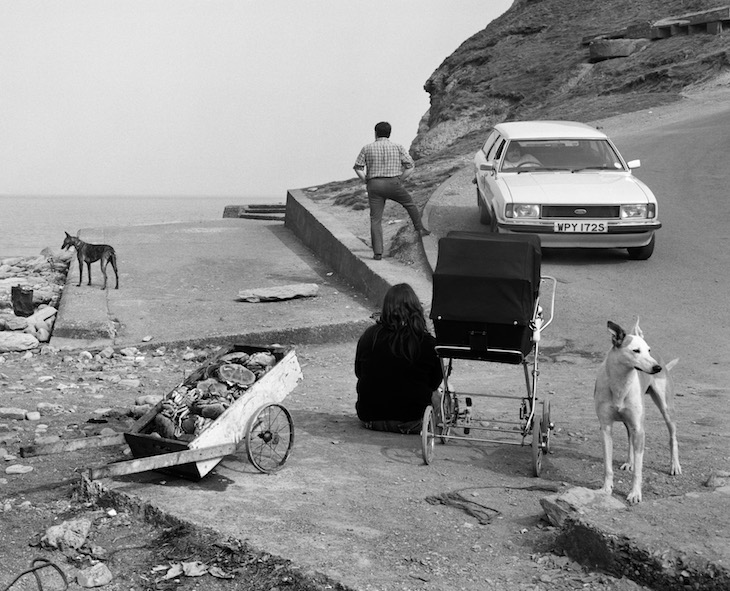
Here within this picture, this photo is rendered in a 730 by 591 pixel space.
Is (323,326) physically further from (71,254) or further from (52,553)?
(71,254)

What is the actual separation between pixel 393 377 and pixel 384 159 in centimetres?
674

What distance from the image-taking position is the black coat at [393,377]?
787 cm

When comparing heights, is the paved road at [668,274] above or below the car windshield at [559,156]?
below

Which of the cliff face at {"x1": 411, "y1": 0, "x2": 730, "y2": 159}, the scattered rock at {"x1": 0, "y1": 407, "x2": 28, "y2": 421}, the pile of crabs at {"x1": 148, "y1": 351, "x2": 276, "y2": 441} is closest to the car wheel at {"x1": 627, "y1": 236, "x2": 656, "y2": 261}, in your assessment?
the pile of crabs at {"x1": 148, "y1": 351, "x2": 276, "y2": 441}

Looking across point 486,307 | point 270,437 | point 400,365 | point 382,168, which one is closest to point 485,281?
point 486,307

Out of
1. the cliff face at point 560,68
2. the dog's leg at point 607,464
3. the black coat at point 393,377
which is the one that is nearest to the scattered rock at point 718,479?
the dog's leg at point 607,464

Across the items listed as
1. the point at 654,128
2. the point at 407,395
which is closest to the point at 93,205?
the point at 654,128

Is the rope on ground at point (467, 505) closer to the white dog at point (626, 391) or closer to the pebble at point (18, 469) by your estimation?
the white dog at point (626, 391)

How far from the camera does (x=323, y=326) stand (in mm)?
12203

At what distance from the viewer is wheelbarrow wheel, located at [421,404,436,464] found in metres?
7.12

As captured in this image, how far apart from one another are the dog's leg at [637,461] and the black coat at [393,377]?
69.8 inches

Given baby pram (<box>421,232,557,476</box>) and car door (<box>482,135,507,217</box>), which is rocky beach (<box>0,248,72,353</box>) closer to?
car door (<box>482,135,507,217</box>)

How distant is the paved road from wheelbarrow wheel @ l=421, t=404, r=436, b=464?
3.49 m

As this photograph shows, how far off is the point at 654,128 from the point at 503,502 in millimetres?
18748
